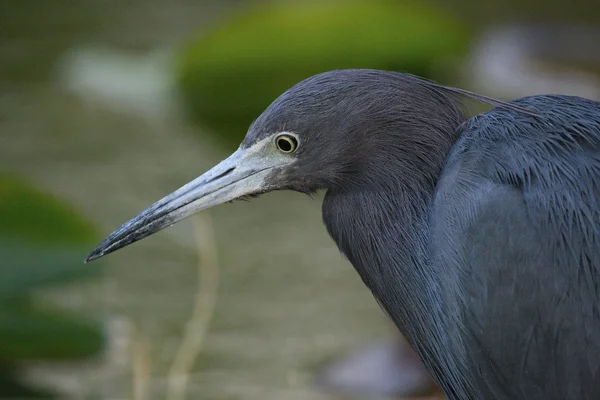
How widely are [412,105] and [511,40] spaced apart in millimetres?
4654

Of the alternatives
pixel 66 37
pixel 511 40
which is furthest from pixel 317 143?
pixel 66 37

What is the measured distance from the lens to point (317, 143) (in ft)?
10.3

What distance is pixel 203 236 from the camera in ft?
13.7

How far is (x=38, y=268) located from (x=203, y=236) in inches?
24.9

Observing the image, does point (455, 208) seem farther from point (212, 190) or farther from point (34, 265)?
point (34, 265)

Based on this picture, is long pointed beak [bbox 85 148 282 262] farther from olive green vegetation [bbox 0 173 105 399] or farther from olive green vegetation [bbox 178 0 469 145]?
olive green vegetation [bbox 178 0 469 145]

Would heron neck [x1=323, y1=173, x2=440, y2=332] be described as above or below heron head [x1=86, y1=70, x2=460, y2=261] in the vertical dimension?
below

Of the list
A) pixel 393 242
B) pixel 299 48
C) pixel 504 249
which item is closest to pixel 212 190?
pixel 393 242

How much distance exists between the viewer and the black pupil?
3.14 metres

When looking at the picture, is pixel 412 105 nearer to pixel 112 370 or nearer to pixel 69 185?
pixel 112 370

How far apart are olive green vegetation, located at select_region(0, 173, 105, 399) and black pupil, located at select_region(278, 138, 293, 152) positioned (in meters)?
0.96

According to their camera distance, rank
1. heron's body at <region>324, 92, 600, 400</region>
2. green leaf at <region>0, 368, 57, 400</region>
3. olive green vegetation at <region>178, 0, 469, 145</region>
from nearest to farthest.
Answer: heron's body at <region>324, 92, 600, 400</region>, green leaf at <region>0, 368, 57, 400</region>, olive green vegetation at <region>178, 0, 469, 145</region>

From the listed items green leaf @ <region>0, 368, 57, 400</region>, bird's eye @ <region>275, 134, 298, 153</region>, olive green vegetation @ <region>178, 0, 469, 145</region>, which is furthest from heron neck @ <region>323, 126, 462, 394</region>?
olive green vegetation @ <region>178, 0, 469, 145</region>

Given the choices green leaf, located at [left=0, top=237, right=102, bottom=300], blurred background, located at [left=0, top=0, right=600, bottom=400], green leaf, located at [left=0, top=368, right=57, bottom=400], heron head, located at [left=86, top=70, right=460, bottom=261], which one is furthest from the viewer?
green leaf, located at [left=0, top=368, right=57, bottom=400]
